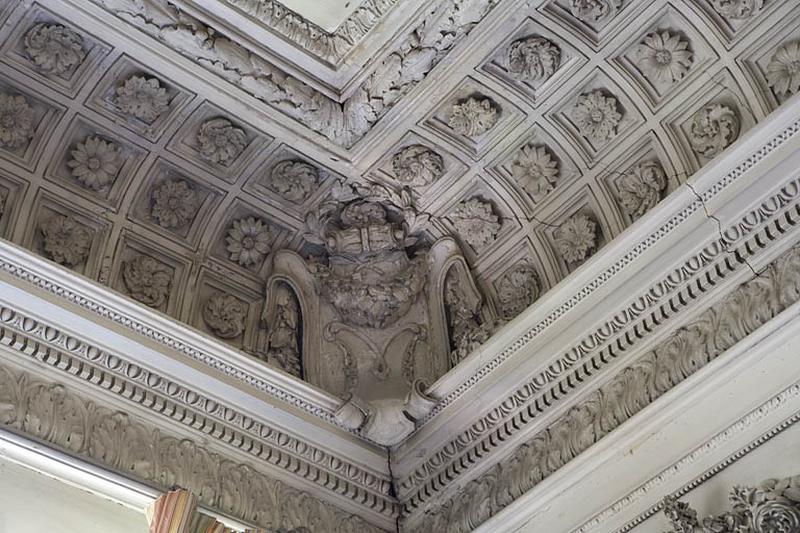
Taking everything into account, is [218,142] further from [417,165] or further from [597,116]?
[597,116]

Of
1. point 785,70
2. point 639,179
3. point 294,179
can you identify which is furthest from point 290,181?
point 785,70

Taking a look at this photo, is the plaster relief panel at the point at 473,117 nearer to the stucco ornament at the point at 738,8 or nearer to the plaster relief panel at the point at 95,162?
the stucco ornament at the point at 738,8

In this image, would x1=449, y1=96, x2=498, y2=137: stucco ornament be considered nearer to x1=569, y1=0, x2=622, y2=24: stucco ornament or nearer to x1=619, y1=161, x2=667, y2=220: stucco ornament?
x1=569, y1=0, x2=622, y2=24: stucco ornament

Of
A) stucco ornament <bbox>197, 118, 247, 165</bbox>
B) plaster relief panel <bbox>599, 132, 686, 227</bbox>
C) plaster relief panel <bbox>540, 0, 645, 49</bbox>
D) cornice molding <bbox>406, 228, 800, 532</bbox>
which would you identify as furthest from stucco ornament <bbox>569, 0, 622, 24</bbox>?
stucco ornament <bbox>197, 118, 247, 165</bbox>

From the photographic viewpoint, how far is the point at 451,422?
5.89 metres

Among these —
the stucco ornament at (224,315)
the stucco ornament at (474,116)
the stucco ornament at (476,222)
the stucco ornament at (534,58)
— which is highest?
the stucco ornament at (534,58)

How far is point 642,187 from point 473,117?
931 millimetres

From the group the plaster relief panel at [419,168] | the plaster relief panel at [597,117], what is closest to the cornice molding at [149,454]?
the plaster relief panel at [419,168]

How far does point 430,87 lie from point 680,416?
2.08 meters

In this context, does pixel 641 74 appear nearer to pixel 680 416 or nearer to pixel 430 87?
pixel 430 87

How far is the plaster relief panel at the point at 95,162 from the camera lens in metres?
5.85

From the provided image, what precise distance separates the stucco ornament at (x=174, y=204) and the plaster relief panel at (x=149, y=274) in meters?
0.15

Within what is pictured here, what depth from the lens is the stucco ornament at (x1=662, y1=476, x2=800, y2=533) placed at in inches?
173

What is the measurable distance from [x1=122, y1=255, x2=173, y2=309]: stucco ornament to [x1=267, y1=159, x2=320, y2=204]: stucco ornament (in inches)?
29.3
